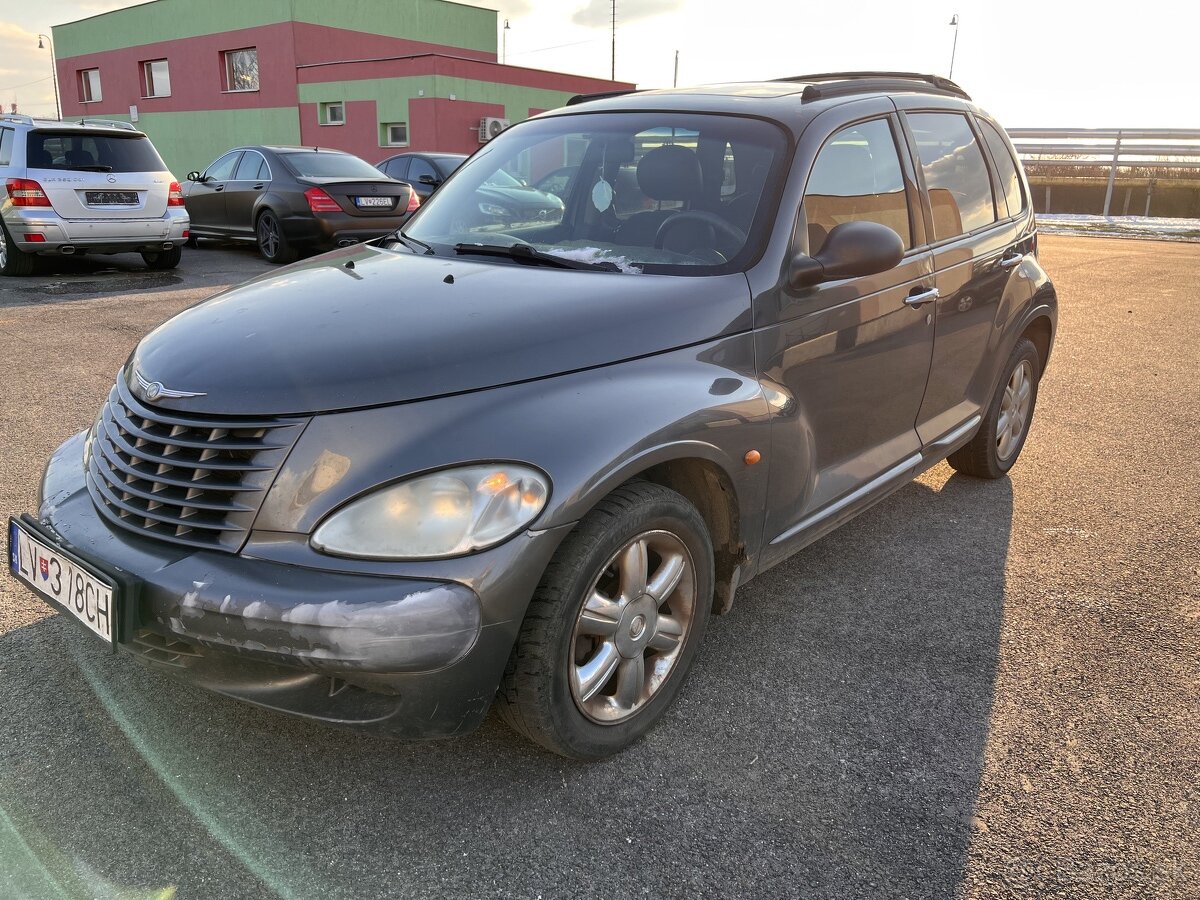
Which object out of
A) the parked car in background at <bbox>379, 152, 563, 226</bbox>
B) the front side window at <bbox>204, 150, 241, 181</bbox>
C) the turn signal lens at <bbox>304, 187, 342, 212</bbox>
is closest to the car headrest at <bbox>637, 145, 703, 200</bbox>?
the parked car in background at <bbox>379, 152, 563, 226</bbox>

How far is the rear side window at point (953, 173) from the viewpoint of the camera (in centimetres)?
372

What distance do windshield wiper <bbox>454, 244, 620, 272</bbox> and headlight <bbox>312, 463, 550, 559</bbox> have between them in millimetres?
1009

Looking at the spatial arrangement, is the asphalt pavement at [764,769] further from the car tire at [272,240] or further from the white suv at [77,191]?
the car tire at [272,240]

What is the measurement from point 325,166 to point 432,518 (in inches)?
423

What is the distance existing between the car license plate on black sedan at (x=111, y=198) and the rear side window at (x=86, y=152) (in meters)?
0.26

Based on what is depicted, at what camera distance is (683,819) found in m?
2.29

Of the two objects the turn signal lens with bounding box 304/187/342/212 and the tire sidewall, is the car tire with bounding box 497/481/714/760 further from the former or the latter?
the turn signal lens with bounding box 304/187/342/212

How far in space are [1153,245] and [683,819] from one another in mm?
18379

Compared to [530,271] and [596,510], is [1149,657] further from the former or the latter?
[530,271]

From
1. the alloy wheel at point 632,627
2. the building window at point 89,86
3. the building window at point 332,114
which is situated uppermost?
the building window at point 89,86

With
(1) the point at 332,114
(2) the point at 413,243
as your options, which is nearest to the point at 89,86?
(1) the point at 332,114

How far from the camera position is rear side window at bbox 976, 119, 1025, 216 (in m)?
4.41

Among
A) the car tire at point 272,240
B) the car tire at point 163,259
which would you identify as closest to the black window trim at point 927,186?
the car tire at point 272,240

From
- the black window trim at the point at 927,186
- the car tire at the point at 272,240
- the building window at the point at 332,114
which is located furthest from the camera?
the building window at the point at 332,114
